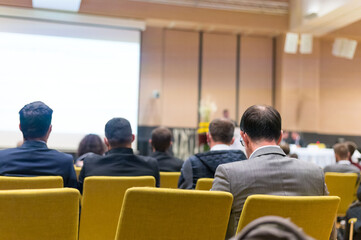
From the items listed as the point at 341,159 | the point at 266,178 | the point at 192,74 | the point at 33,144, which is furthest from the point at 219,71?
the point at 266,178

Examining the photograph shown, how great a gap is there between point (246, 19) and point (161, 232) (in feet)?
27.0

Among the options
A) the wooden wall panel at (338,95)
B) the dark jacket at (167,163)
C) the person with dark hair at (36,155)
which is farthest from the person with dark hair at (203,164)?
the wooden wall panel at (338,95)

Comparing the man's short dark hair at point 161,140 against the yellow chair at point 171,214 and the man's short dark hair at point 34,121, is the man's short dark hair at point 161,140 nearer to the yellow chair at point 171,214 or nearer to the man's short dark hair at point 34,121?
the man's short dark hair at point 34,121

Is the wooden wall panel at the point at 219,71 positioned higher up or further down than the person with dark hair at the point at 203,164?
higher up

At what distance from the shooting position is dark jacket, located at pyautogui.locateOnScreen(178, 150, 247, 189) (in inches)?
101

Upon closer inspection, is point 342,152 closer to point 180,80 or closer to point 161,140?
point 161,140

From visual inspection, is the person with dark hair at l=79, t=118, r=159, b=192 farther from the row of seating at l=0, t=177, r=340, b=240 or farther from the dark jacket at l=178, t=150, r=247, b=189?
the row of seating at l=0, t=177, r=340, b=240

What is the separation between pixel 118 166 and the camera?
2510 mm

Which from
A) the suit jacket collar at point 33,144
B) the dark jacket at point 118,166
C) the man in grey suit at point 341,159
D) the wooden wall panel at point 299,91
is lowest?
the man in grey suit at point 341,159

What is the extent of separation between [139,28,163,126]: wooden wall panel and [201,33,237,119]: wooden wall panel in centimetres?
111

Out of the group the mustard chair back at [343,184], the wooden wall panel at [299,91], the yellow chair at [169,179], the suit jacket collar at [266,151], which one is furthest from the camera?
the wooden wall panel at [299,91]

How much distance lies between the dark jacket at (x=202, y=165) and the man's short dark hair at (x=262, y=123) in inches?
30.3

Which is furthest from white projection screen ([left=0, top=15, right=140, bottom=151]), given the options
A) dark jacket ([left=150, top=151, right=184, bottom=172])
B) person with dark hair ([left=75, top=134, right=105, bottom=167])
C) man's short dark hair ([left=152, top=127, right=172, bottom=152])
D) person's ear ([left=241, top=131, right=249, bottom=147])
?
person's ear ([left=241, top=131, right=249, bottom=147])

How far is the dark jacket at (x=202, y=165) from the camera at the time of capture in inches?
101
